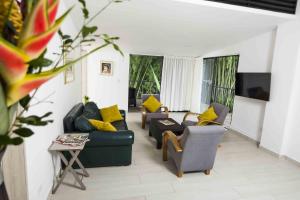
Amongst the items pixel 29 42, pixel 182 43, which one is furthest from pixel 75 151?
pixel 182 43

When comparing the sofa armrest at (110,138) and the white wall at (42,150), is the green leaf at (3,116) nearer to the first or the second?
the white wall at (42,150)

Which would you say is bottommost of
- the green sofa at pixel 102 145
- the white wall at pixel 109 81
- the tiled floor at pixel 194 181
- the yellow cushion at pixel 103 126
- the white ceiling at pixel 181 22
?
the tiled floor at pixel 194 181

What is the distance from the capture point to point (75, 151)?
2533 mm

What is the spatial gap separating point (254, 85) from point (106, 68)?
4361mm

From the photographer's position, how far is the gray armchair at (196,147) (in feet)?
8.63

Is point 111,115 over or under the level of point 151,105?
under

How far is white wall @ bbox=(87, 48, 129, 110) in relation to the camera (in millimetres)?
6234

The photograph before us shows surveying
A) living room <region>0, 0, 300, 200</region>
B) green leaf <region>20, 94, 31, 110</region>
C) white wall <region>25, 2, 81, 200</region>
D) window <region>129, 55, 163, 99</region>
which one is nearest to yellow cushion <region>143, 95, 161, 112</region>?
living room <region>0, 0, 300, 200</region>

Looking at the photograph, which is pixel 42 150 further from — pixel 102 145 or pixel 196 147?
pixel 196 147

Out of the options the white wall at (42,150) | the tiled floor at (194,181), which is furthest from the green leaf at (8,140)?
the tiled floor at (194,181)

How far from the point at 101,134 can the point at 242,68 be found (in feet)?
13.1

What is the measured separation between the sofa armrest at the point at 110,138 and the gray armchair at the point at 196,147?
707 mm

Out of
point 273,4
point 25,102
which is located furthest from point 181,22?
point 25,102

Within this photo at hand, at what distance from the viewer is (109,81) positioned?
6.42 m
